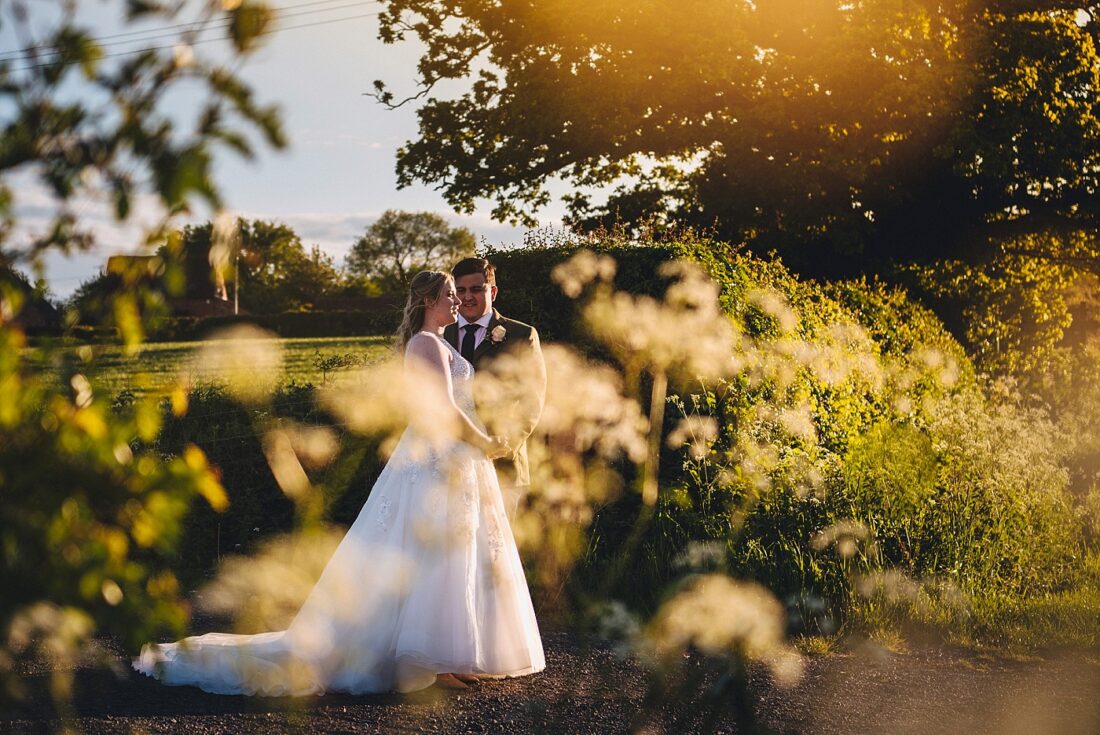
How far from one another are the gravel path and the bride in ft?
0.46

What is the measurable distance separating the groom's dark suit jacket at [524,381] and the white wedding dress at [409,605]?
53 cm

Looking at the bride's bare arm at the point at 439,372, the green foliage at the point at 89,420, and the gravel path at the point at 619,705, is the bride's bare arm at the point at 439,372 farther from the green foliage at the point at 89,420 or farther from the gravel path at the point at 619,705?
the green foliage at the point at 89,420

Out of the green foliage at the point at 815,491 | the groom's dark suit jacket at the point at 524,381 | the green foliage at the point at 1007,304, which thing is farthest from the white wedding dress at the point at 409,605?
the green foliage at the point at 1007,304

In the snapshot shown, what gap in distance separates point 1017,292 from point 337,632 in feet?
67.9

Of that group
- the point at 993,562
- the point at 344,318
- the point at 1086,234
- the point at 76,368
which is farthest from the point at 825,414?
the point at 344,318

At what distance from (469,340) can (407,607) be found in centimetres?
205

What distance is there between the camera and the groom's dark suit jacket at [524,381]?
262 inches

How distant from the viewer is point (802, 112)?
18.5m

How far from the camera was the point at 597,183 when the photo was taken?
72.3ft

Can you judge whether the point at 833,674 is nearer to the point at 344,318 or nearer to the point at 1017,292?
the point at 1017,292

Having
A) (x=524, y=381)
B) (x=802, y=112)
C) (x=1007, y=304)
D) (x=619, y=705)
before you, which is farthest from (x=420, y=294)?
(x=1007, y=304)

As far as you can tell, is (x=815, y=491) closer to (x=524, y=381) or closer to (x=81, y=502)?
(x=524, y=381)

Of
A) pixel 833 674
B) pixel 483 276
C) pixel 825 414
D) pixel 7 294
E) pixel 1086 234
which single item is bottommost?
pixel 833 674

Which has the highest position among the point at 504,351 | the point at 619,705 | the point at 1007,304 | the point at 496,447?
the point at 1007,304
